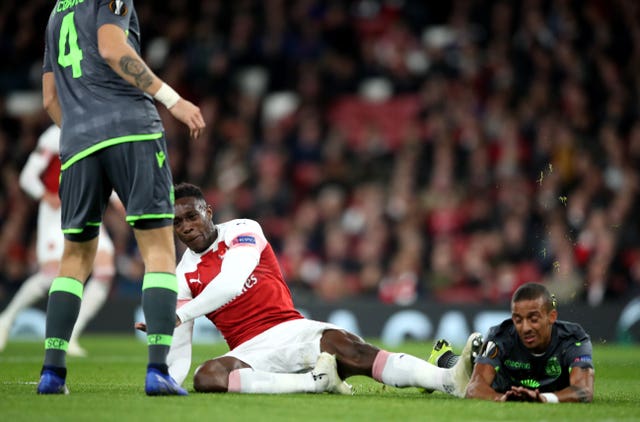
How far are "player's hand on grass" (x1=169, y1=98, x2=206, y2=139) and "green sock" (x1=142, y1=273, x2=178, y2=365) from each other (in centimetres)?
78

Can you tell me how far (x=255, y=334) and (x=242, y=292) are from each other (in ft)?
0.87

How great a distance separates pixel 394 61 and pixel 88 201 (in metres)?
13.1

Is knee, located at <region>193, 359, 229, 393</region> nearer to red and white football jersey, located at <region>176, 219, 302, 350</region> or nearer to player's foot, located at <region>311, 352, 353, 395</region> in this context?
red and white football jersey, located at <region>176, 219, 302, 350</region>

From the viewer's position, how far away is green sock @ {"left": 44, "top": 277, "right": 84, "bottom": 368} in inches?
231

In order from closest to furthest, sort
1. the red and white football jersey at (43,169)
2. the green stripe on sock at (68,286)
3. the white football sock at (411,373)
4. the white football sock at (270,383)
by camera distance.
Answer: the green stripe on sock at (68,286) → the white football sock at (411,373) → the white football sock at (270,383) → the red and white football jersey at (43,169)

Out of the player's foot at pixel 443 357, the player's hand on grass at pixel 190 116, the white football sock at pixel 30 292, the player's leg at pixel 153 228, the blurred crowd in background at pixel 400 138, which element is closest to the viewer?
the player's hand on grass at pixel 190 116

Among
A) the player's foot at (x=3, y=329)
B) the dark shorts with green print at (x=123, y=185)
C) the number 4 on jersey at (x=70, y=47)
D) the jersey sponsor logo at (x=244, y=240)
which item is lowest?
the player's foot at (x=3, y=329)

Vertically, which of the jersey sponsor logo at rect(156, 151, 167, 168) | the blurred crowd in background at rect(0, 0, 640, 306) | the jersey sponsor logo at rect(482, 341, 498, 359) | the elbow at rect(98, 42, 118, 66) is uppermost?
the blurred crowd in background at rect(0, 0, 640, 306)

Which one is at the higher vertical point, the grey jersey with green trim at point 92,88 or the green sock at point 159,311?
the grey jersey with green trim at point 92,88

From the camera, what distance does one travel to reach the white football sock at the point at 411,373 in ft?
20.5

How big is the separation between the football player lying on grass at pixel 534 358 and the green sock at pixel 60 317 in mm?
2207

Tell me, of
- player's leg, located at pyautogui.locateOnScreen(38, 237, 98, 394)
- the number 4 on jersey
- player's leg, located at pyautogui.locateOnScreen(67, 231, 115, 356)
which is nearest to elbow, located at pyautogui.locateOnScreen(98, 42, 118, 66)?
the number 4 on jersey

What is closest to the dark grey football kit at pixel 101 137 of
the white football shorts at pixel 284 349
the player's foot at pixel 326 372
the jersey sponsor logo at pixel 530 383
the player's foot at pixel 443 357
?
the white football shorts at pixel 284 349

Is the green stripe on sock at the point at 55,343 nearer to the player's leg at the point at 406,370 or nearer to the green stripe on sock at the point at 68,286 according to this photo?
the green stripe on sock at the point at 68,286
